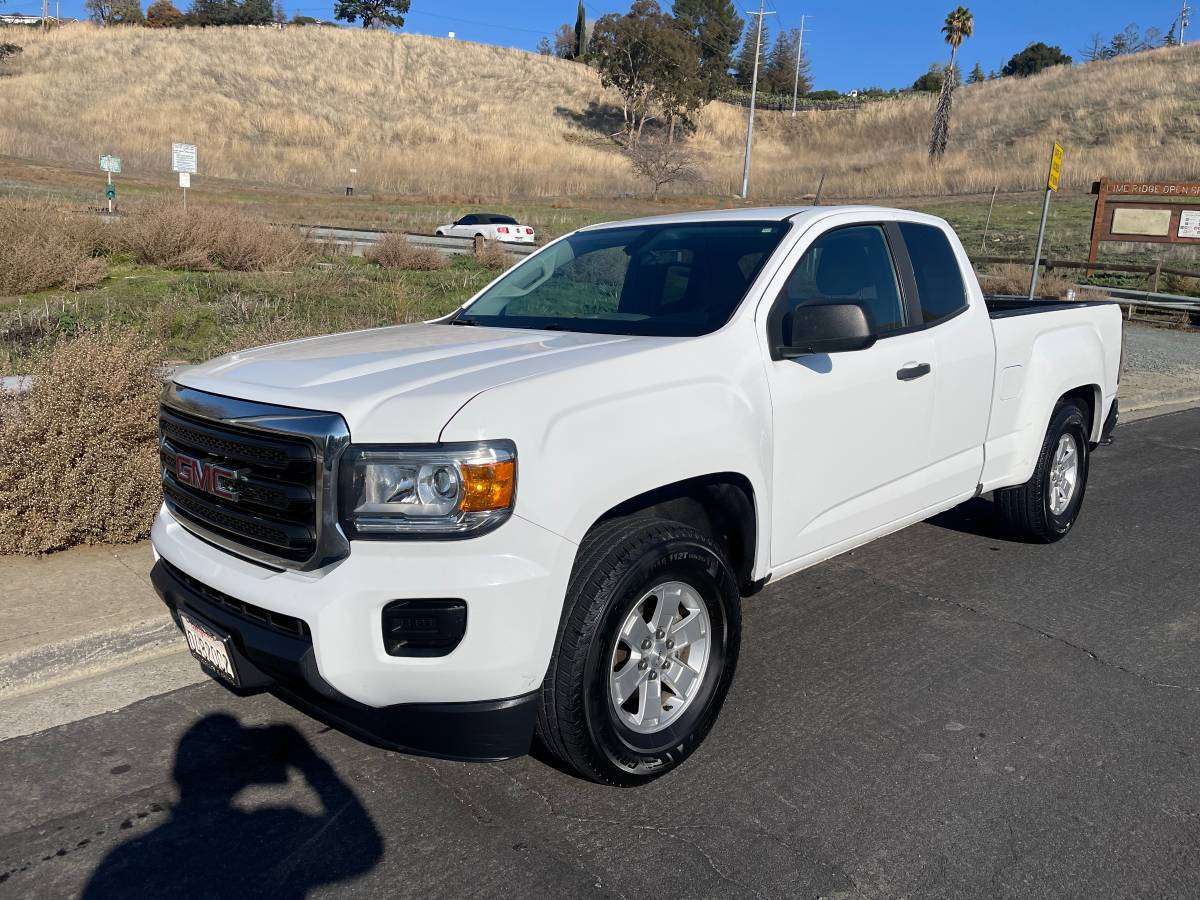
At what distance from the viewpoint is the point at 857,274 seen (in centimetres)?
443

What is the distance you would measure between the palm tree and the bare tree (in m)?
13.6

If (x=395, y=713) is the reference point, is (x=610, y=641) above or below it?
above

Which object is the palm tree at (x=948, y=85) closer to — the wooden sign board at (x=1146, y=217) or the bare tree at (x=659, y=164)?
the bare tree at (x=659, y=164)

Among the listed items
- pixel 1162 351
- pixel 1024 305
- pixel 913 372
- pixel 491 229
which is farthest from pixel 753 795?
A: pixel 491 229

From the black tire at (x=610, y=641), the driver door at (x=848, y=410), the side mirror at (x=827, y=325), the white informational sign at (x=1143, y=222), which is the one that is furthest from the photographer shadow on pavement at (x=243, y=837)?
the white informational sign at (x=1143, y=222)

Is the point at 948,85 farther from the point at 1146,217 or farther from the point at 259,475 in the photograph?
the point at 259,475

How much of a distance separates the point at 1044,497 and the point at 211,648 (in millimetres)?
4520

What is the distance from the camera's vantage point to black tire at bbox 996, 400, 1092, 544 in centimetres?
553

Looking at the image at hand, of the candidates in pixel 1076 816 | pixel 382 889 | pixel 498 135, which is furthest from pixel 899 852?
pixel 498 135

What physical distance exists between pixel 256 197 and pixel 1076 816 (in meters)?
44.1

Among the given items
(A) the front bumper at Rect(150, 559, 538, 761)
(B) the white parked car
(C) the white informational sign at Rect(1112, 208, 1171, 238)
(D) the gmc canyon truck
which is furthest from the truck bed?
(B) the white parked car

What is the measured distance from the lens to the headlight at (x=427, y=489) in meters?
2.69

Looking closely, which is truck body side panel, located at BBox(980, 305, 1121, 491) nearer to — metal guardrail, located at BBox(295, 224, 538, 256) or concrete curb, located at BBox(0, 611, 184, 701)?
concrete curb, located at BBox(0, 611, 184, 701)

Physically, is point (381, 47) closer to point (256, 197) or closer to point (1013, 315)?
point (256, 197)
